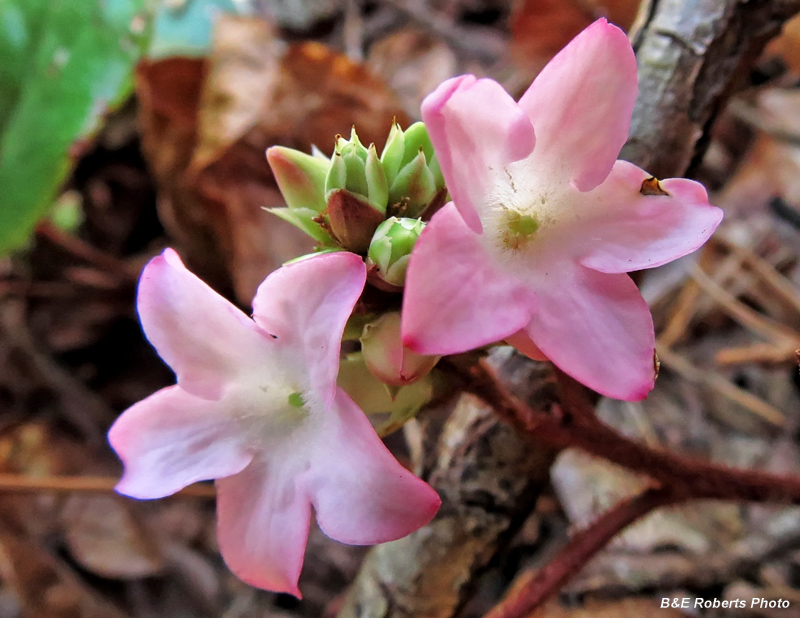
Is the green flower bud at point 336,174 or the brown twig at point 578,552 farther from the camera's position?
the brown twig at point 578,552

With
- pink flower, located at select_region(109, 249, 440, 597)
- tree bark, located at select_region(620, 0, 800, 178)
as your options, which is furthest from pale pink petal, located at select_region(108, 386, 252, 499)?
tree bark, located at select_region(620, 0, 800, 178)

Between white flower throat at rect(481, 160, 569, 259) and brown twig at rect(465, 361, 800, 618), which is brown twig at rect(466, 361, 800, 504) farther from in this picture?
white flower throat at rect(481, 160, 569, 259)

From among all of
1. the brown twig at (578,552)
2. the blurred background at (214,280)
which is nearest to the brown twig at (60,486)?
the blurred background at (214,280)

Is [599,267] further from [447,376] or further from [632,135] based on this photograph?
[632,135]

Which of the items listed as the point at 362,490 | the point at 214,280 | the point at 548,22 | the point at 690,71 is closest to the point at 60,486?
the point at 214,280

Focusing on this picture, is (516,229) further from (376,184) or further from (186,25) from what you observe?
(186,25)

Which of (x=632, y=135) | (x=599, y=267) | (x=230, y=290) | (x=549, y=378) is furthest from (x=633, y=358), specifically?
(x=230, y=290)

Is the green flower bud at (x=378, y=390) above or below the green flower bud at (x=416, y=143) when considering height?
below

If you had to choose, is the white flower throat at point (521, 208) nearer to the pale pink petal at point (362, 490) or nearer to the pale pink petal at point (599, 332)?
the pale pink petal at point (599, 332)
